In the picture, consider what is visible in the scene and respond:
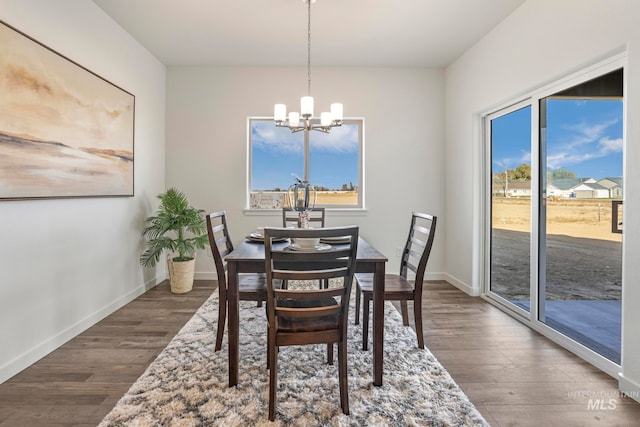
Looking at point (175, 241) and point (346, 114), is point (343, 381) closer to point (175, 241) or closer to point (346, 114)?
point (175, 241)

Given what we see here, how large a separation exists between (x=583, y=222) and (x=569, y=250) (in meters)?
0.26

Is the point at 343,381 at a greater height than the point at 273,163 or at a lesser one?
lesser

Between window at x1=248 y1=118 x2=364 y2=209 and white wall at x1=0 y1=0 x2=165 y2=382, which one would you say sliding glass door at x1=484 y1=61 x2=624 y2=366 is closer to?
window at x1=248 y1=118 x2=364 y2=209

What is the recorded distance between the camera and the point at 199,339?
8.39 ft

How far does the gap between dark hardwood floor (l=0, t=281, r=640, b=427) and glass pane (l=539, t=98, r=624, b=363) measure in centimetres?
29

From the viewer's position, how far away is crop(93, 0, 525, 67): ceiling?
2.92 m

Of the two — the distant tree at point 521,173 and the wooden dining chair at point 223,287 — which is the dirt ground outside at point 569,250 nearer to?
the distant tree at point 521,173

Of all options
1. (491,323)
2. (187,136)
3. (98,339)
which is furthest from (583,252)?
(187,136)

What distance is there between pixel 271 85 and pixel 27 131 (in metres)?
2.72

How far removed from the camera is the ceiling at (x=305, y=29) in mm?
2918

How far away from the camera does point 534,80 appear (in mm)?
2736

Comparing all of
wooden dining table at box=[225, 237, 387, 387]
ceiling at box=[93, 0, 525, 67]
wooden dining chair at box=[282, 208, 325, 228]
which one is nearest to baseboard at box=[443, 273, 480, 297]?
wooden dining chair at box=[282, 208, 325, 228]

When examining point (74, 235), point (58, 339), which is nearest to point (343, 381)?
point (58, 339)

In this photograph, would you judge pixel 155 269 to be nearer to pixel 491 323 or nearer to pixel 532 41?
pixel 491 323
